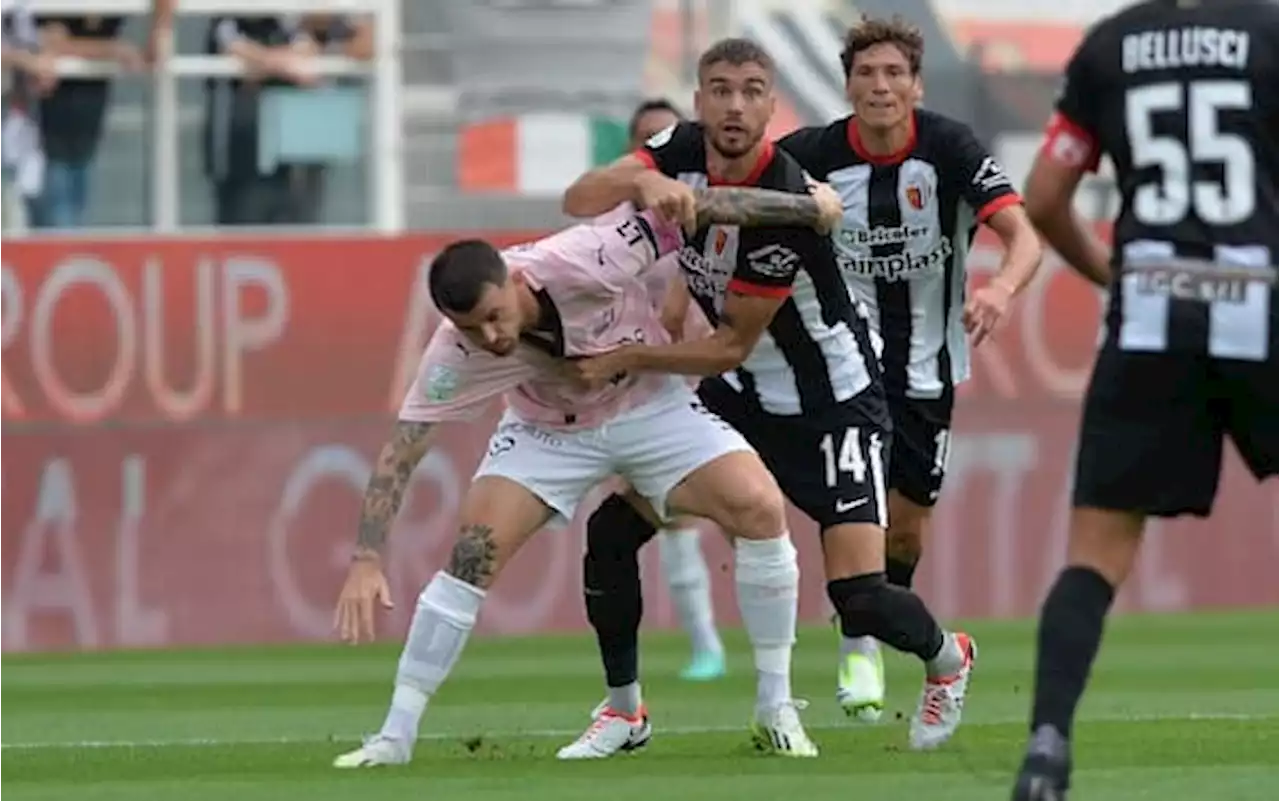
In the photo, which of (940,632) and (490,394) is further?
(940,632)

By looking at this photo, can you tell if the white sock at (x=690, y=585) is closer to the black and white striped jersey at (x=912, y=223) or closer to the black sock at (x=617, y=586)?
the black and white striped jersey at (x=912, y=223)

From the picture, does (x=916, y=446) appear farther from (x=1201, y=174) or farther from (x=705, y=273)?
(x=1201, y=174)

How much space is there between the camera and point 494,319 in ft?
29.7

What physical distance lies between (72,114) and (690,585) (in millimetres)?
7407

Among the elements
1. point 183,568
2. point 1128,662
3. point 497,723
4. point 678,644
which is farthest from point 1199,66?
point 183,568

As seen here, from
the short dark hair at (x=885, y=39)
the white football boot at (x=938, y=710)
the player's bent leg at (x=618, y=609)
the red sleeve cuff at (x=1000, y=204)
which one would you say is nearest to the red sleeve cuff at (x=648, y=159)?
the player's bent leg at (x=618, y=609)

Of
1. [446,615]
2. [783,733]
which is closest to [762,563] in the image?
[783,733]

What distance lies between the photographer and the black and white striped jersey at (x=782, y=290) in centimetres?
959

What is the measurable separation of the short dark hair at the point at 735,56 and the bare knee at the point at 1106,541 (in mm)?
2524

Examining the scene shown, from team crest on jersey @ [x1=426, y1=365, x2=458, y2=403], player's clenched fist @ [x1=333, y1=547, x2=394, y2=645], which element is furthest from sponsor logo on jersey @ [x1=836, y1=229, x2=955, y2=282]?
player's clenched fist @ [x1=333, y1=547, x2=394, y2=645]

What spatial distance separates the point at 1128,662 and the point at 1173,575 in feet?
12.7

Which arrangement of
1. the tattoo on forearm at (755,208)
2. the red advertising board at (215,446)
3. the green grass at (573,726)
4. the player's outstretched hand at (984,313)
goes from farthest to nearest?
the red advertising board at (215,446) → the player's outstretched hand at (984,313) → the tattoo on forearm at (755,208) → the green grass at (573,726)

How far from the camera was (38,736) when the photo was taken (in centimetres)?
1158

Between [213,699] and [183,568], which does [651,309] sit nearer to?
[213,699]
